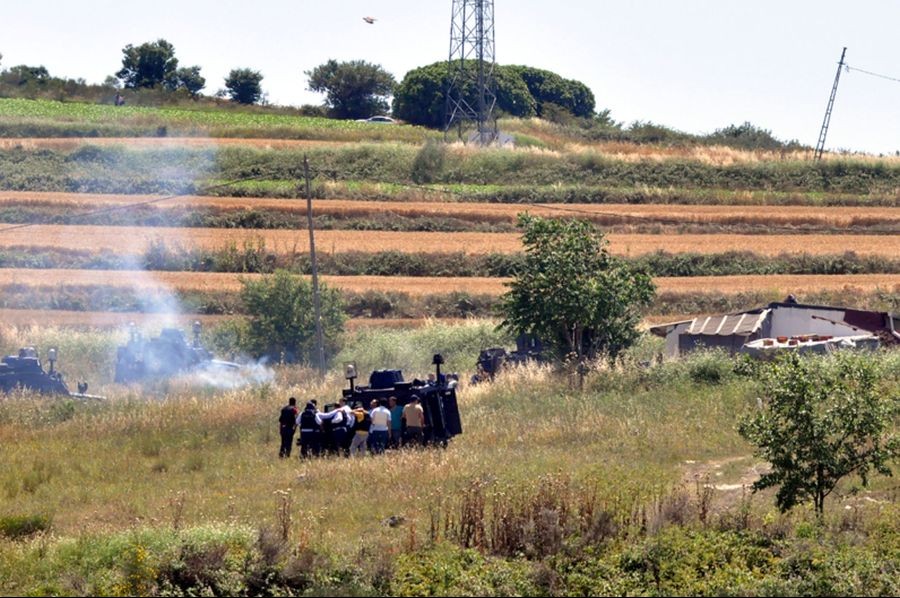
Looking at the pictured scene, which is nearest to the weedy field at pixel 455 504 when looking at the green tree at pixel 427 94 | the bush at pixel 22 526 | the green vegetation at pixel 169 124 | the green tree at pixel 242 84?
the bush at pixel 22 526

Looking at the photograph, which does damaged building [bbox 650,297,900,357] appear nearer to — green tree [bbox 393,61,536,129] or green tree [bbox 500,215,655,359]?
green tree [bbox 500,215,655,359]

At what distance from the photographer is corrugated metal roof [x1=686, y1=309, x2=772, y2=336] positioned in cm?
3528

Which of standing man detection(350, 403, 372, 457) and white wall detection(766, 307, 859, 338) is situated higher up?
white wall detection(766, 307, 859, 338)

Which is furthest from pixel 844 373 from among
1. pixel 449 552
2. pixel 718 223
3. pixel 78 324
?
pixel 718 223

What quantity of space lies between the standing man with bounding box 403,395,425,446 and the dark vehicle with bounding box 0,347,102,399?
10499 mm

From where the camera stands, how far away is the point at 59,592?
629 inches

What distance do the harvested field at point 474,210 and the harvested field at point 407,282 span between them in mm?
8216

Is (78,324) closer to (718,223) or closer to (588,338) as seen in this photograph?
(588,338)

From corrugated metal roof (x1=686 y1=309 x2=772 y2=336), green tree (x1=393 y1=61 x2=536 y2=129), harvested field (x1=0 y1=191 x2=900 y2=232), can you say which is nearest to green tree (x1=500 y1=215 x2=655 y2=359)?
corrugated metal roof (x1=686 y1=309 x2=772 y2=336)

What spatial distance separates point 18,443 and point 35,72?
299ft

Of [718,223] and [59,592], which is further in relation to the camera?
[718,223]

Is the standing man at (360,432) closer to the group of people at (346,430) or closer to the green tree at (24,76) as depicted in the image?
the group of people at (346,430)

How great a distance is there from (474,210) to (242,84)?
59.6 meters

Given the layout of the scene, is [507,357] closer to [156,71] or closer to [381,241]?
[381,241]
